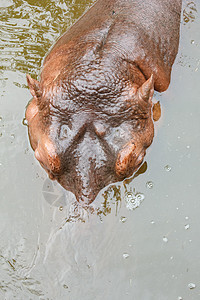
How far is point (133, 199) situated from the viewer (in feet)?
16.0

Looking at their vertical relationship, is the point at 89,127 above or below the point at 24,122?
above

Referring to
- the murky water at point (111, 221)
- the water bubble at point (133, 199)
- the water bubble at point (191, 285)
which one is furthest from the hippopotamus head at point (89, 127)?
the water bubble at point (191, 285)

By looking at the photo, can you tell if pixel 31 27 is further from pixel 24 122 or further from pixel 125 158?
pixel 125 158

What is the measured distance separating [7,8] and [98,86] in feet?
11.0

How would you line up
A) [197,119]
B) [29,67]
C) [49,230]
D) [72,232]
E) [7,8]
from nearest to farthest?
[72,232] < [49,230] < [197,119] < [29,67] < [7,8]

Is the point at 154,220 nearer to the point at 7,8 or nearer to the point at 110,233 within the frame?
the point at 110,233

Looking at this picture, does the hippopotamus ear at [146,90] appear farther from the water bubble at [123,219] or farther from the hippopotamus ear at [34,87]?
the water bubble at [123,219]

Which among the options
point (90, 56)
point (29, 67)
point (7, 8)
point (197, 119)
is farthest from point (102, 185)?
point (7, 8)

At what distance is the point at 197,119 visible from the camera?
554cm

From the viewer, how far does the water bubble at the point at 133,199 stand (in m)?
4.83

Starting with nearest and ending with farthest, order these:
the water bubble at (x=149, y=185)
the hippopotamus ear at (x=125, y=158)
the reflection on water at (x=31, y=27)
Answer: the hippopotamus ear at (x=125, y=158) → the water bubble at (x=149, y=185) → the reflection on water at (x=31, y=27)

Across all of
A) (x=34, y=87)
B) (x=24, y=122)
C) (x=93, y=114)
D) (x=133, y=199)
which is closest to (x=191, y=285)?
(x=133, y=199)

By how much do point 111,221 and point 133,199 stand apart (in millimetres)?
483

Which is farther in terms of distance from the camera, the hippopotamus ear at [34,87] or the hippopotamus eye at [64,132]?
the hippopotamus ear at [34,87]
